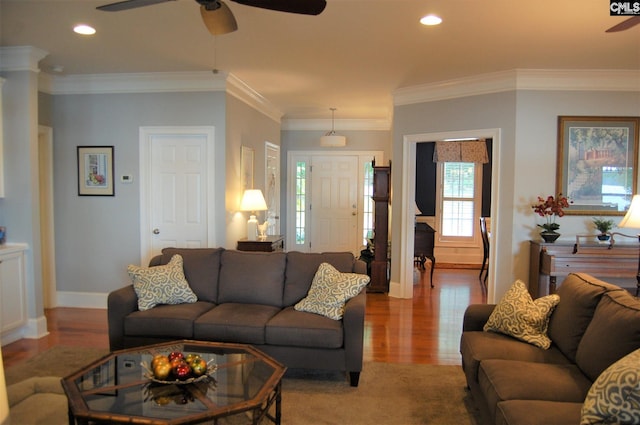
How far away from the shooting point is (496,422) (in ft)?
7.02

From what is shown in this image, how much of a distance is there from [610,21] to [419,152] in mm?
5439

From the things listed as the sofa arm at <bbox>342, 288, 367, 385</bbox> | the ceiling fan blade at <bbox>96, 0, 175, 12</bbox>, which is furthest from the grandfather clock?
the ceiling fan blade at <bbox>96, 0, 175, 12</bbox>

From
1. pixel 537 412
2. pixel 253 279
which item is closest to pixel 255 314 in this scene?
pixel 253 279

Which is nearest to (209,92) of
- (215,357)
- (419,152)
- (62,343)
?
(62,343)

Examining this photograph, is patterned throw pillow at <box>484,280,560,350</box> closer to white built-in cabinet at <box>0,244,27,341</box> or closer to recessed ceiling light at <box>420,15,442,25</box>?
recessed ceiling light at <box>420,15,442,25</box>

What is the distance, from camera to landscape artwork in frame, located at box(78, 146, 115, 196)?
5.23m

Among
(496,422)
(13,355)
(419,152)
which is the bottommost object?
(13,355)

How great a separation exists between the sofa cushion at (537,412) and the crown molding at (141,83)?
13.7 ft

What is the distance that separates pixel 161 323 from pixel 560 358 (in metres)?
2.70

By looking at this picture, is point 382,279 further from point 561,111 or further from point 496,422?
point 496,422

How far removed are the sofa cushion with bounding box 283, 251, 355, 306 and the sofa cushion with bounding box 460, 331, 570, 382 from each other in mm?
1239

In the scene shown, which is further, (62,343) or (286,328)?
(62,343)

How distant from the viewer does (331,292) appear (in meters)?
3.47

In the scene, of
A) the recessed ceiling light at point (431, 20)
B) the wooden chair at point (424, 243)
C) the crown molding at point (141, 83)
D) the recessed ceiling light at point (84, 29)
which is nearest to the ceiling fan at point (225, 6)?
the recessed ceiling light at point (431, 20)
